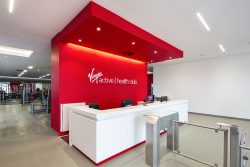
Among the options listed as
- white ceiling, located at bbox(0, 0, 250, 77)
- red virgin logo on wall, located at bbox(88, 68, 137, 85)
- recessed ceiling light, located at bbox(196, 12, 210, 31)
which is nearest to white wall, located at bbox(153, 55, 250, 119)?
white ceiling, located at bbox(0, 0, 250, 77)

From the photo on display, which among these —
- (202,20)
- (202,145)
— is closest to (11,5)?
(202,20)

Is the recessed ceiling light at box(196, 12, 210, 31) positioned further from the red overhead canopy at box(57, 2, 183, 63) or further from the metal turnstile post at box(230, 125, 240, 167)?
the metal turnstile post at box(230, 125, 240, 167)

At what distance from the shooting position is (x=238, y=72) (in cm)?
657

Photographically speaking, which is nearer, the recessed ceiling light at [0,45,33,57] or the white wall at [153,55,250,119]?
the recessed ceiling light at [0,45,33,57]

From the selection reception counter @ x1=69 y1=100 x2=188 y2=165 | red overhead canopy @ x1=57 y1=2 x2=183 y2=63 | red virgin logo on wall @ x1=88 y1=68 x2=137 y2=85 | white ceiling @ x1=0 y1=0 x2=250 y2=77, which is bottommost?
reception counter @ x1=69 y1=100 x2=188 y2=165

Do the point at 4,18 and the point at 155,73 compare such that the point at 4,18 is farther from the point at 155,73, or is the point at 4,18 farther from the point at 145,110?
the point at 155,73

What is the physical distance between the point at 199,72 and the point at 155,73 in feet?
10.2

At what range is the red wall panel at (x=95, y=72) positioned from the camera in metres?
4.30

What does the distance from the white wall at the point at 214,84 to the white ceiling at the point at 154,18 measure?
92.3 inches

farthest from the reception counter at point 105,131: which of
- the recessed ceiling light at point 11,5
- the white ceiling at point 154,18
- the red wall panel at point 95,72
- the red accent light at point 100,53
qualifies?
the recessed ceiling light at point 11,5

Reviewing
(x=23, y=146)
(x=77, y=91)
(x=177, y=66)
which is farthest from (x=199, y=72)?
(x=23, y=146)

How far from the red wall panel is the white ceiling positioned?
3.29ft

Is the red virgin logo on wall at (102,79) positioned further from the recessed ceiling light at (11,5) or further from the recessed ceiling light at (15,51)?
the recessed ceiling light at (15,51)

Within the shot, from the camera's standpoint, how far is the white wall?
21.2 feet
